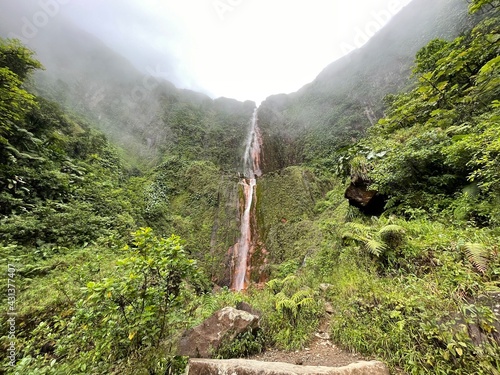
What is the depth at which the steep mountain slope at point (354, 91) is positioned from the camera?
21.4 meters

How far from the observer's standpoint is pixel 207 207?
14641 millimetres

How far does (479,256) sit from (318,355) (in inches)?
96.7

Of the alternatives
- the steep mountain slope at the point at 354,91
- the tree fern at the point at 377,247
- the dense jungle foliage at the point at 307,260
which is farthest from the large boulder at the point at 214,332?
the steep mountain slope at the point at 354,91

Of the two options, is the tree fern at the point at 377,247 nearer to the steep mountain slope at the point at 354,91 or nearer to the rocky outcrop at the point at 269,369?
the rocky outcrop at the point at 269,369

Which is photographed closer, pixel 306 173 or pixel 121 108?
pixel 306 173

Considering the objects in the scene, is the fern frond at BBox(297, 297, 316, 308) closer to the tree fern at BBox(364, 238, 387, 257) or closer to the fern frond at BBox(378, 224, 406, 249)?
the tree fern at BBox(364, 238, 387, 257)

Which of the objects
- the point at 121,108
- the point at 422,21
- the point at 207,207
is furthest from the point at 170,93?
the point at 422,21

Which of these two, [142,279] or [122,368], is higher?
[142,279]

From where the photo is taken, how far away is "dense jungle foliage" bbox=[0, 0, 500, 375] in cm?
218

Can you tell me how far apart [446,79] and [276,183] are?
10042 mm

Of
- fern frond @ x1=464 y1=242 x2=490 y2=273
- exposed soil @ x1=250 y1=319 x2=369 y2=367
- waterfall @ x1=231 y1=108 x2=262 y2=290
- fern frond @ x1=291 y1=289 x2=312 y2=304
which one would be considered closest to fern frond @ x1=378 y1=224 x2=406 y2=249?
fern frond @ x1=464 y1=242 x2=490 y2=273

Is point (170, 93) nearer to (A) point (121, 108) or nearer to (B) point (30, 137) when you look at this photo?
(A) point (121, 108)

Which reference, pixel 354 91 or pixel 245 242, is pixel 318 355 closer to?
pixel 245 242

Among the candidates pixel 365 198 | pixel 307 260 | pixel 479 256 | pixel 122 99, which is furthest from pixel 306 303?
pixel 122 99
